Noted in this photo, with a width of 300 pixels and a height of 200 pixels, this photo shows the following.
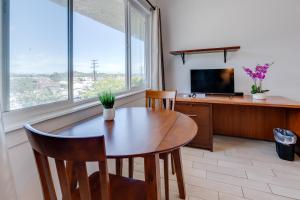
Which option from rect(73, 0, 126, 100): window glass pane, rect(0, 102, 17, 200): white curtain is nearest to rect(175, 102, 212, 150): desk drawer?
rect(73, 0, 126, 100): window glass pane

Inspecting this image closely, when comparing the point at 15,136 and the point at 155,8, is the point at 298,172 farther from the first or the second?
the point at 155,8

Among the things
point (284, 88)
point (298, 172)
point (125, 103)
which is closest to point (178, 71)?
point (125, 103)

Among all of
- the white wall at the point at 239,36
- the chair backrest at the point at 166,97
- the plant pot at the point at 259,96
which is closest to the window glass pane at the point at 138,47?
the white wall at the point at 239,36

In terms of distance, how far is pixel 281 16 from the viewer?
2617mm

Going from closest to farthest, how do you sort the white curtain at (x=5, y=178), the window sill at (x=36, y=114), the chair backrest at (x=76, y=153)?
the chair backrest at (x=76, y=153), the white curtain at (x=5, y=178), the window sill at (x=36, y=114)

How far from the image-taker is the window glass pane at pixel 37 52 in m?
1.06

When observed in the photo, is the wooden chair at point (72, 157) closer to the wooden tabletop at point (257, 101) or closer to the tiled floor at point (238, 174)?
the tiled floor at point (238, 174)

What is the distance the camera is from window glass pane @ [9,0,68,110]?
106 cm

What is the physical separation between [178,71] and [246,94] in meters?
1.19

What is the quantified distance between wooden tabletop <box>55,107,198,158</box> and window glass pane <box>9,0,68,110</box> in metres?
0.32

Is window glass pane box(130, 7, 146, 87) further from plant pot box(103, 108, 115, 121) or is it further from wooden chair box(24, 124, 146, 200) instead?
wooden chair box(24, 124, 146, 200)

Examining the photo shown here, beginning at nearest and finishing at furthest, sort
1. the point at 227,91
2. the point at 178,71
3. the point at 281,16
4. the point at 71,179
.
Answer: the point at 71,179 → the point at 281,16 → the point at 227,91 → the point at 178,71

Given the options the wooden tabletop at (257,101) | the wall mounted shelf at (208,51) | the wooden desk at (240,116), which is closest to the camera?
the wooden tabletop at (257,101)

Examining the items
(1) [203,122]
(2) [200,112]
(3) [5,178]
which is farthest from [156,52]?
(3) [5,178]
